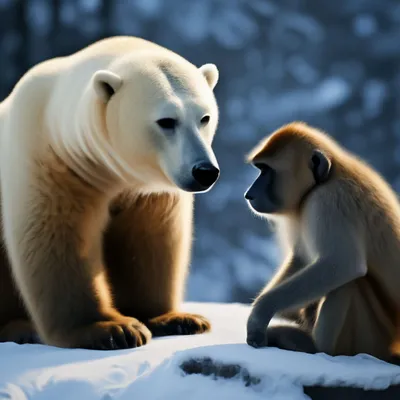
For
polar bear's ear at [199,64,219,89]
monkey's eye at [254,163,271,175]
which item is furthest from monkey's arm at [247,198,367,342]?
polar bear's ear at [199,64,219,89]

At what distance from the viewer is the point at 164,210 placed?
3070 millimetres

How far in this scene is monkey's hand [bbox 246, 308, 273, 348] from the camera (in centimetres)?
237

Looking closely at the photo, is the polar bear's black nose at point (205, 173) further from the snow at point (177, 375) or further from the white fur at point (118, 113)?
the snow at point (177, 375)

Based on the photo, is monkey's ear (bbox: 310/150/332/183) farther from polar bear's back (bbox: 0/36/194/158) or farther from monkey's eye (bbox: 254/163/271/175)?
polar bear's back (bbox: 0/36/194/158)

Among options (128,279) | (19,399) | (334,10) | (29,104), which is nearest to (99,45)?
(29,104)

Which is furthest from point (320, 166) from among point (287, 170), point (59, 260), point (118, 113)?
point (59, 260)

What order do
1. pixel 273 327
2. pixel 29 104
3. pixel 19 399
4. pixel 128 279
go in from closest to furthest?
1. pixel 19 399
2. pixel 273 327
3. pixel 29 104
4. pixel 128 279

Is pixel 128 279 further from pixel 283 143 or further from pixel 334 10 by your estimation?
pixel 334 10

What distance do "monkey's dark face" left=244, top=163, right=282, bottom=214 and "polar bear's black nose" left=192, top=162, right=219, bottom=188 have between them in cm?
12

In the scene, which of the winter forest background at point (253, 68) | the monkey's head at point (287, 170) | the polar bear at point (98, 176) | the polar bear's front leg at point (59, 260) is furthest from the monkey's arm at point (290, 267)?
the winter forest background at point (253, 68)

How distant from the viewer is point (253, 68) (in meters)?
11.6

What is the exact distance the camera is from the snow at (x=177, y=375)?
2229mm

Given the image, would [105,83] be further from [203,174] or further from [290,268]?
[290,268]

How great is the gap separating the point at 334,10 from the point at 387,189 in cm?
975
